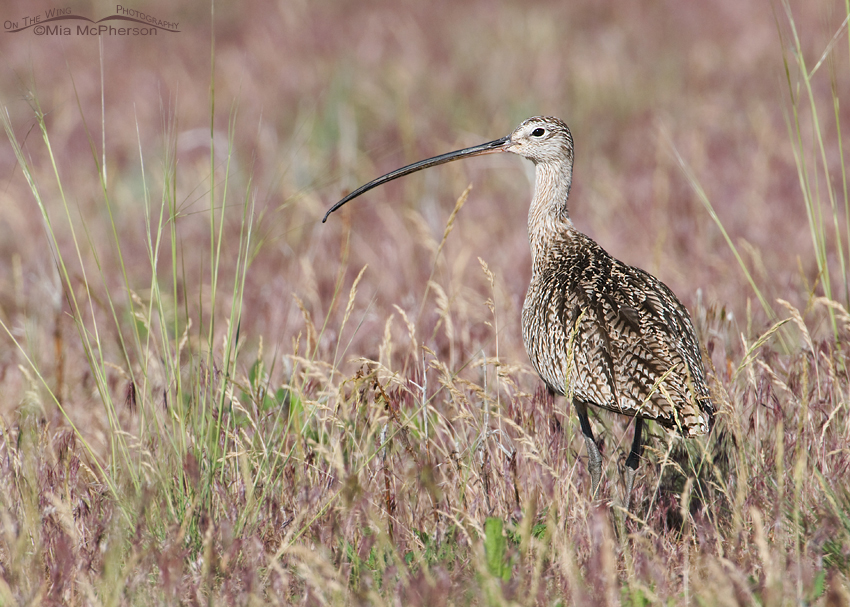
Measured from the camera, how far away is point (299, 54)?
12539 millimetres

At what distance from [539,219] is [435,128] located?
5317 millimetres

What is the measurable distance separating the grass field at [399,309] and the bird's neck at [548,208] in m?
0.33

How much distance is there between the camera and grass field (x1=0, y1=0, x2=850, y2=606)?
8.86 ft

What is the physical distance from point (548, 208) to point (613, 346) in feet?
4.63

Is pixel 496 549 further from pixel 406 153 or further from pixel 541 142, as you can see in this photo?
pixel 406 153

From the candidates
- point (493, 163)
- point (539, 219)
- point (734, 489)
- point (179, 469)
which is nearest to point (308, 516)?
point (179, 469)

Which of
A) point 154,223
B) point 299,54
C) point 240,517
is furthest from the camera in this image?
point 299,54

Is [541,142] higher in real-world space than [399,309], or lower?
higher

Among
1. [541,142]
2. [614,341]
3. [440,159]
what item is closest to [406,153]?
[541,142]

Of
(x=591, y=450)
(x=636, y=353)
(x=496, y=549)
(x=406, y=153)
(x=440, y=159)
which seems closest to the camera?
(x=496, y=549)

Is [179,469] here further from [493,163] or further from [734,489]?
[493,163]

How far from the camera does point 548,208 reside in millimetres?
4566

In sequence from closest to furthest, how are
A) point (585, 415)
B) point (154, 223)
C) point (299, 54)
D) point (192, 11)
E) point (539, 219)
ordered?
point (585, 415)
point (539, 219)
point (154, 223)
point (299, 54)
point (192, 11)

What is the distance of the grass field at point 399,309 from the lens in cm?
270
